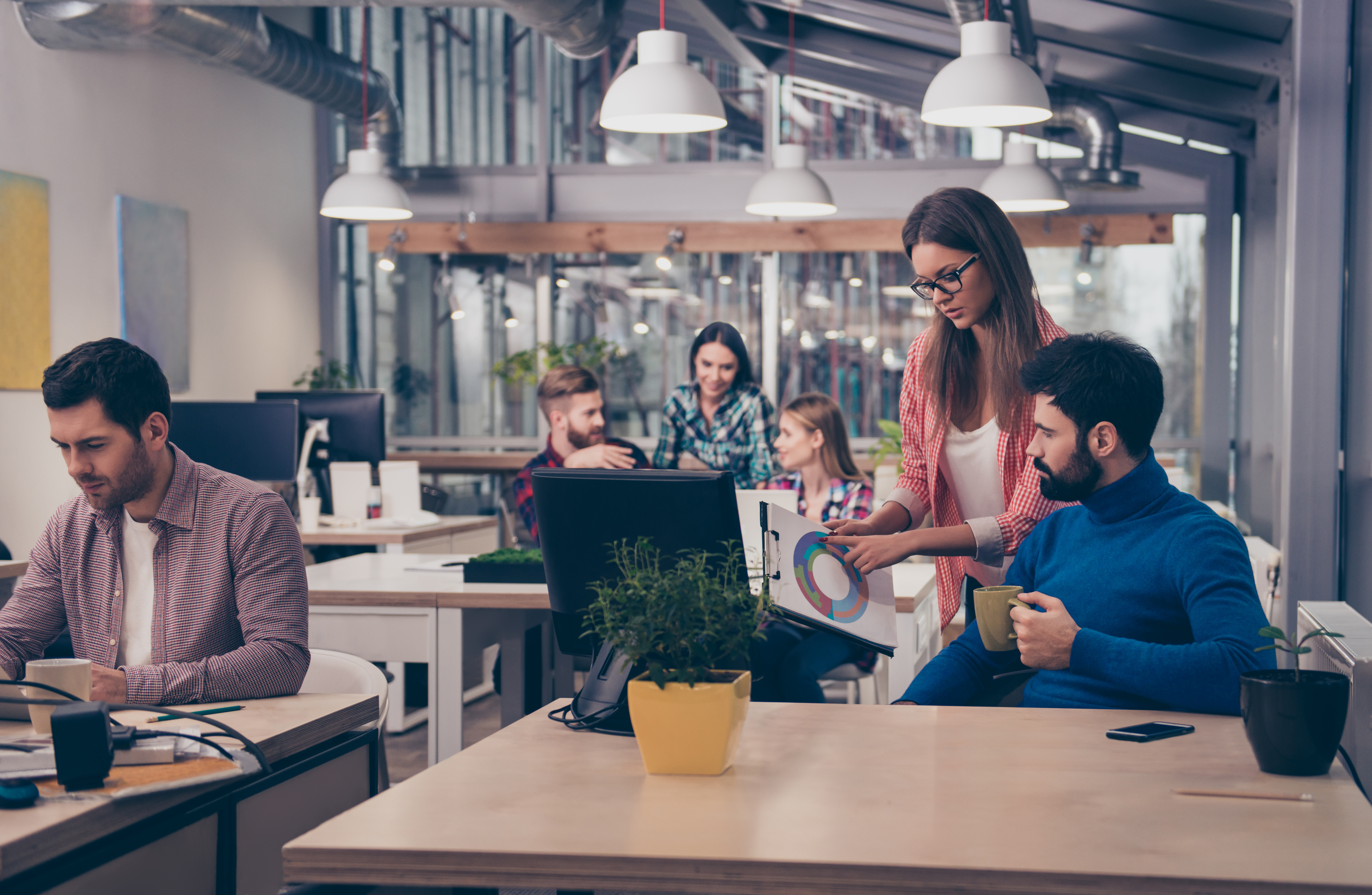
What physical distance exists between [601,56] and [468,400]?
2.63 metres

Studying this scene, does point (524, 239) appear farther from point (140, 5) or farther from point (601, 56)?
point (140, 5)

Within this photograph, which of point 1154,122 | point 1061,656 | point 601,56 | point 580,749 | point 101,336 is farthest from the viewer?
point 601,56

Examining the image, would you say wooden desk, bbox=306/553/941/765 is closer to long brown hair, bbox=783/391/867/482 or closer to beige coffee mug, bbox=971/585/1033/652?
long brown hair, bbox=783/391/867/482

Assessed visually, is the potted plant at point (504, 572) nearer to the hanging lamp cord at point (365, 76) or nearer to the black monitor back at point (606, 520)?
the black monitor back at point (606, 520)

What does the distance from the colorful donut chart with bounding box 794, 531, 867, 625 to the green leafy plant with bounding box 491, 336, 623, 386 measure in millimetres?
5905

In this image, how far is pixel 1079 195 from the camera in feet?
26.3

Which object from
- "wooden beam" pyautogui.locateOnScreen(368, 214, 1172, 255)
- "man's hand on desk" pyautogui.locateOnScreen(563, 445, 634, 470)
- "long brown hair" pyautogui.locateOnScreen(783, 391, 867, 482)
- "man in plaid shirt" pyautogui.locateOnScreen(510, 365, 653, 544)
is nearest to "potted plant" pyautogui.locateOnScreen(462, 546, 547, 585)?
"man's hand on desk" pyautogui.locateOnScreen(563, 445, 634, 470)

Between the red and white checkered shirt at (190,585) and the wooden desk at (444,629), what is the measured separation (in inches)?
42.4

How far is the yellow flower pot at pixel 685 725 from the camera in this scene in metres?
1.39

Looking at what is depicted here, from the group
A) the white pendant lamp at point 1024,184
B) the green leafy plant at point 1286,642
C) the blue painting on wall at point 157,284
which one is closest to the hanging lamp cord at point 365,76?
the blue painting on wall at point 157,284

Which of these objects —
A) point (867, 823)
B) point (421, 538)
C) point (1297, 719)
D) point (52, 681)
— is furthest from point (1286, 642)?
point (421, 538)

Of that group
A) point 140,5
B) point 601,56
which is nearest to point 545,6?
point 140,5

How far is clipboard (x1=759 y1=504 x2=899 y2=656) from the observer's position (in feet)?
5.71

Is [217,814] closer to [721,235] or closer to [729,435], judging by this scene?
[729,435]
